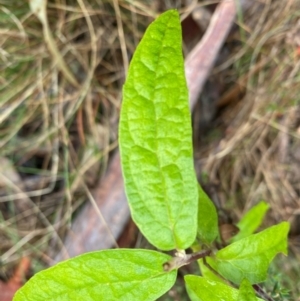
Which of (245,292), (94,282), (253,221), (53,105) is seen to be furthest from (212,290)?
(53,105)

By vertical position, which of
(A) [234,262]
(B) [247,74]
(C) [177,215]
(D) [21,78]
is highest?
(D) [21,78]

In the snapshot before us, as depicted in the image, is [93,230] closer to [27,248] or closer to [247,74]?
[27,248]

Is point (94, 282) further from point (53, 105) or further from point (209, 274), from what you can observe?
point (53, 105)

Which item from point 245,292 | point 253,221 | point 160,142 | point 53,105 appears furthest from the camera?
point 53,105

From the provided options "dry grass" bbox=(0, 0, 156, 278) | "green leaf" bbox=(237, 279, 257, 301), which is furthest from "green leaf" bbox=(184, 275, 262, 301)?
"dry grass" bbox=(0, 0, 156, 278)

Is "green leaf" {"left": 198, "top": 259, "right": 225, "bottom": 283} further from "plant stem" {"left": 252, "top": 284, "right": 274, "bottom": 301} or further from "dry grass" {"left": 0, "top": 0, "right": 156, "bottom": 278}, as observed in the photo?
"dry grass" {"left": 0, "top": 0, "right": 156, "bottom": 278}

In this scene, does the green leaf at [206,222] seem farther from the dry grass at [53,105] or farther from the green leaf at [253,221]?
the dry grass at [53,105]

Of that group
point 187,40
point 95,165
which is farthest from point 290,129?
point 95,165
